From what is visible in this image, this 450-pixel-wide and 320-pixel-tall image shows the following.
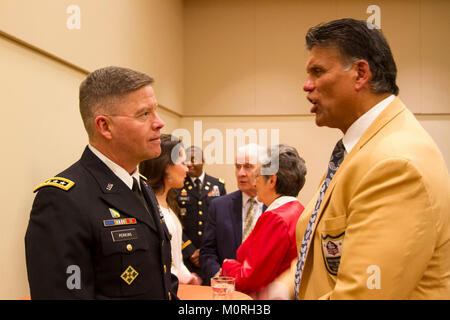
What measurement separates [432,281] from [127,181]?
1049 mm

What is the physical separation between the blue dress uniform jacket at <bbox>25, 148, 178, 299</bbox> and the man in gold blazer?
1.77 ft

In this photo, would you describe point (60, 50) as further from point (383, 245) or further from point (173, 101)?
point (173, 101)

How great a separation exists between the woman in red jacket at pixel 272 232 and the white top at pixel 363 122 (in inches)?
32.1

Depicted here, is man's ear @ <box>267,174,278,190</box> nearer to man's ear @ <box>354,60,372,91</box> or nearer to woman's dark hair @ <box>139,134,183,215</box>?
woman's dark hair @ <box>139,134,183,215</box>

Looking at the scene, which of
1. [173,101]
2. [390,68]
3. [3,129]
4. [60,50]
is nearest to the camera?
[390,68]

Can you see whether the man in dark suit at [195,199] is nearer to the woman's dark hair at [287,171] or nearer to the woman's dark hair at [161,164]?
the woman's dark hair at [161,164]

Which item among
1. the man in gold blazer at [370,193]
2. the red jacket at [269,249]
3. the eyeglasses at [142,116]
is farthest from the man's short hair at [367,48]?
the red jacket at [269,249]

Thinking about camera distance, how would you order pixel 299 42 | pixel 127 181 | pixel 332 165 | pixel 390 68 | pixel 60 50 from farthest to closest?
1. pixel 299 42
2. pixel 60 50
3. pixel 127 181
4. pixel 332 165
5. pixel 390 68

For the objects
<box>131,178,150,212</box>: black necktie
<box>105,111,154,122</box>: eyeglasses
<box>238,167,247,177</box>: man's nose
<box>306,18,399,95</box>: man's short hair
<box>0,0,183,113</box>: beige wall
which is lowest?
<box>238,167,247,177</box>: man's nose

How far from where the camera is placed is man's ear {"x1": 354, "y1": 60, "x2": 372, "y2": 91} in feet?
3.96

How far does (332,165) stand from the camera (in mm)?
1351

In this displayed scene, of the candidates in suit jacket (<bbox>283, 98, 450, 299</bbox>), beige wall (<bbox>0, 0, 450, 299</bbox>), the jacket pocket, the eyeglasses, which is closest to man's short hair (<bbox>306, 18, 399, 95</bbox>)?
suit jacket (<bbox>283, 98, 450, 299</bbox>)

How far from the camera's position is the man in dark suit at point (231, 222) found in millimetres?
2672

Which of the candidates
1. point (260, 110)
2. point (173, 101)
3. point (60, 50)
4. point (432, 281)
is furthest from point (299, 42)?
point (432, 281)
